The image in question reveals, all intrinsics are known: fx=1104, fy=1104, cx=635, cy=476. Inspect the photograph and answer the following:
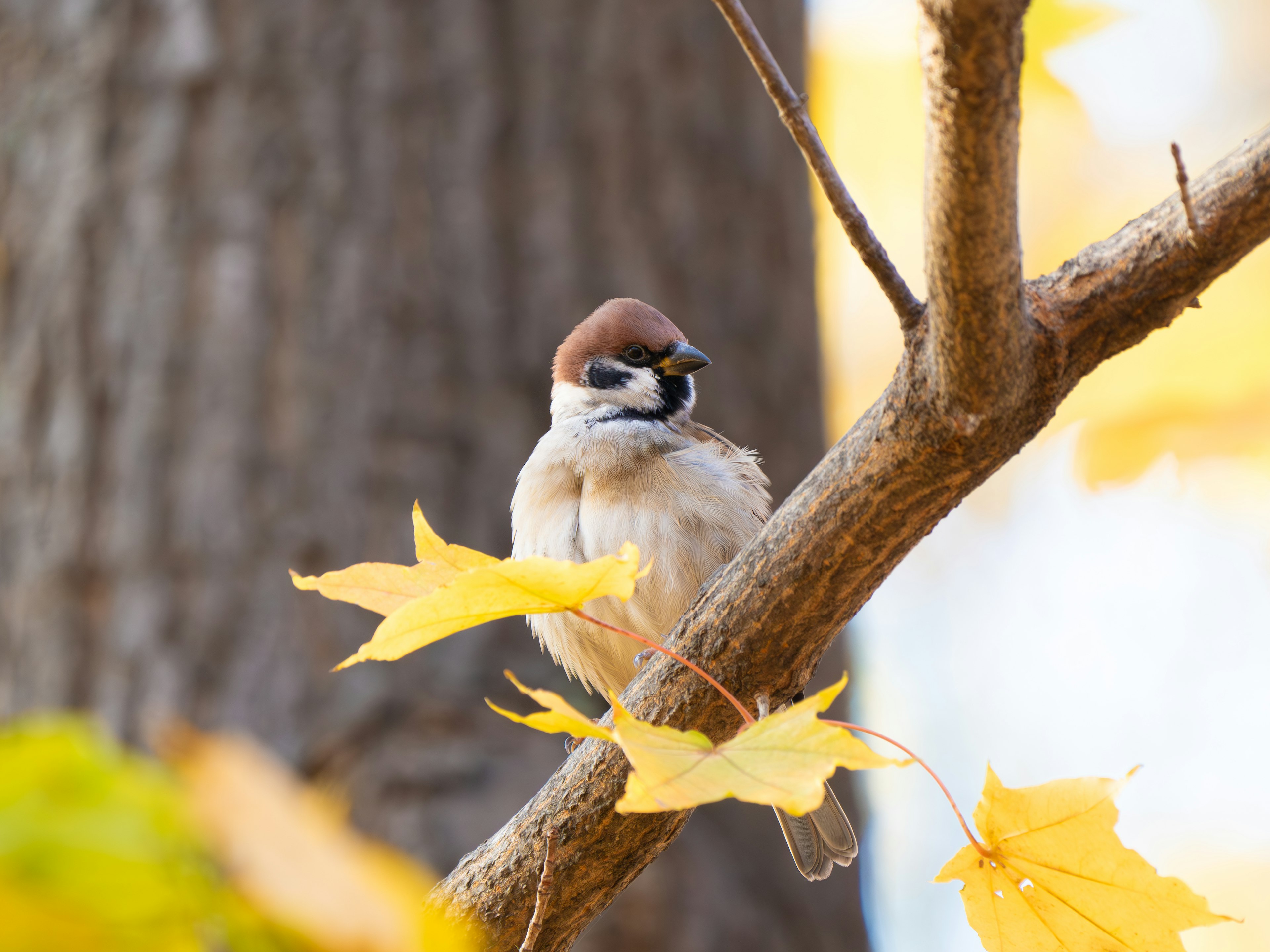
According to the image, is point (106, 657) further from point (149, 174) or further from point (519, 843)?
point (519, 843)

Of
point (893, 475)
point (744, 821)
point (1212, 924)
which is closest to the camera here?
point (1212, 924)

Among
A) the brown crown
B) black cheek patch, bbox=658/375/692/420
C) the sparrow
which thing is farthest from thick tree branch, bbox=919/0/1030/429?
black cheek patch, bbox=658/375/692/420

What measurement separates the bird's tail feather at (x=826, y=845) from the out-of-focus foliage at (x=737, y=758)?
1615 millimetres

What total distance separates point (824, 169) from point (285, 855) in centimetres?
86

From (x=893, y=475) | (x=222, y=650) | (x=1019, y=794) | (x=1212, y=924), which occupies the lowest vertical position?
(x=1212, y=924)

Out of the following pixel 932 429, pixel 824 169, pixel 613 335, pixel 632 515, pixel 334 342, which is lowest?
pixel 932 429

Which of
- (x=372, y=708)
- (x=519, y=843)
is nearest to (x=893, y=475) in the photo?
(x=519, y=843)

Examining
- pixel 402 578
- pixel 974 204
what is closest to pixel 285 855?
pixel 402 578

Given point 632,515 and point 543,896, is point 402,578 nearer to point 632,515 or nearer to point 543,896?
point 543,896

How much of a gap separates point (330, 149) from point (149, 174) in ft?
1.60

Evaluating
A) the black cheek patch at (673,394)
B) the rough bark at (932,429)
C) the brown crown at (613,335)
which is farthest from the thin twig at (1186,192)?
the black cheek patch at (673,394)

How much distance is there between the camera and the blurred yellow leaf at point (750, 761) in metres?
0.67

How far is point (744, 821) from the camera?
112 inches

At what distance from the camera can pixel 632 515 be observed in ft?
7.95
